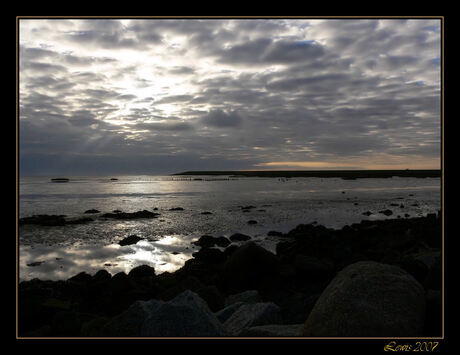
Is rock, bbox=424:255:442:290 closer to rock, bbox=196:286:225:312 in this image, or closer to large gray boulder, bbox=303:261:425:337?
large gray boulder, bbox=303:261:425:337

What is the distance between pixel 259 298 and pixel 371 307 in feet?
13.8

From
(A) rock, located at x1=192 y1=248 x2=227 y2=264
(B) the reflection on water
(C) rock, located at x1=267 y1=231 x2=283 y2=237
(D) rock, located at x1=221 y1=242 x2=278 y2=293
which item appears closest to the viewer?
(D) rock, located at x1=221 y1=242 x2=278 y2=293

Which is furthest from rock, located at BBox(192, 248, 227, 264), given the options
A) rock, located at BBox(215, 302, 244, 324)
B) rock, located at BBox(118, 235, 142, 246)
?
rock, located at BBox(215, 302, 244, 324)

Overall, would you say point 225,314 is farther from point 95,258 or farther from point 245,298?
point 95,258

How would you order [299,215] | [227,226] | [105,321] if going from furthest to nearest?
[299,215], [227,226], [105,321]

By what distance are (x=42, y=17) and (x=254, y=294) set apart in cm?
731

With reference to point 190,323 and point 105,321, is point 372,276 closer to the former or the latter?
point 190,323

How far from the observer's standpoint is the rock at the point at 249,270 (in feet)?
33.8

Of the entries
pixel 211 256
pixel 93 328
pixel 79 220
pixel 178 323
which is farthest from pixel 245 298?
pixel 79 220

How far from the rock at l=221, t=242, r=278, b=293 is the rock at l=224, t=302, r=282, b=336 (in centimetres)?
400

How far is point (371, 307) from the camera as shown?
4359mm

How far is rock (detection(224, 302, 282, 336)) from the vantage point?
5.67 meters

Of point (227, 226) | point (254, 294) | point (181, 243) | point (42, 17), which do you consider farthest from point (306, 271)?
point (227, 226)

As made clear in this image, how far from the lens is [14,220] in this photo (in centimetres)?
377
